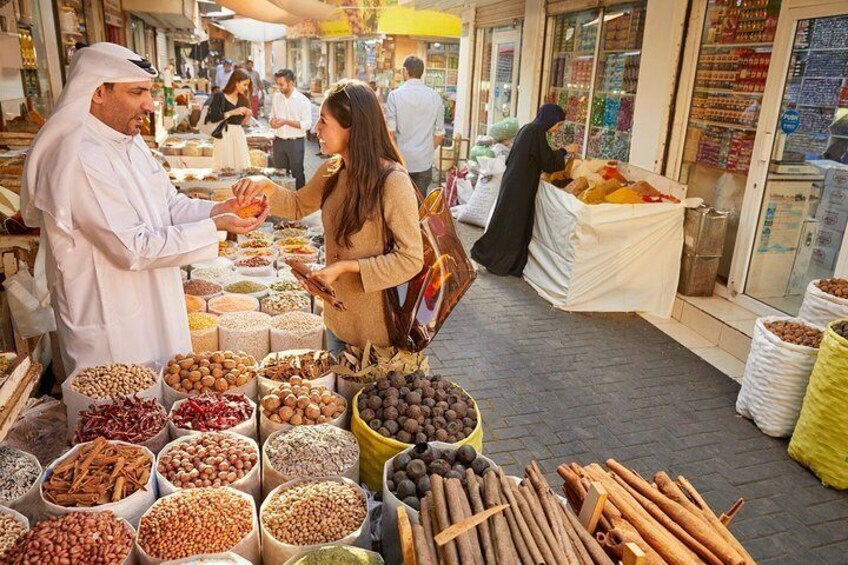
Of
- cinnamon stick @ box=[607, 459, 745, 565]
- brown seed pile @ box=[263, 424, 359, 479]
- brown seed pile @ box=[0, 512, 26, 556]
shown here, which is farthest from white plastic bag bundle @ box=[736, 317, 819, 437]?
brown seed pile @ box=[0, 512, 26, 556]

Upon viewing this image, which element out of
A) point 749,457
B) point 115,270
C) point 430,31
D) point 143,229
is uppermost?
point 430,31

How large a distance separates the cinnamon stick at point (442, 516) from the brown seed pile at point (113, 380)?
55.3 inches

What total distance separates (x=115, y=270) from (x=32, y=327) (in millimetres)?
978

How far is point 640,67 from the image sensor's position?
6.91 meters

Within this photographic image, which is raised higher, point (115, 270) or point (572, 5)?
A: point (572, 5)

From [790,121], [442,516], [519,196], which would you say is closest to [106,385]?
[442,516]

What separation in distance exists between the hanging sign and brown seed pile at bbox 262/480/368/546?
17.0 ft

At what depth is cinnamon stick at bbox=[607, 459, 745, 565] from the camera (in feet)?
5.51

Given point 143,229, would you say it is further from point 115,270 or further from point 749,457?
point 749,457

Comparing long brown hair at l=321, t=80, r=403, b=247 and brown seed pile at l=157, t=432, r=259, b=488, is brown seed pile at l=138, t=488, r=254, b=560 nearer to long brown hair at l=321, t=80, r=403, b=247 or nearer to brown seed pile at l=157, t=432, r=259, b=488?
brown seed pile at l=157, t=432, r=259, b=488

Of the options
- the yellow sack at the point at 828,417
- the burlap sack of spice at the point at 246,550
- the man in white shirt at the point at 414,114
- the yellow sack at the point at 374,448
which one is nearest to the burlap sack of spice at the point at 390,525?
the yellow sack at the point at 374,448

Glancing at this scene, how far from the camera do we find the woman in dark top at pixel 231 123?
288 inches

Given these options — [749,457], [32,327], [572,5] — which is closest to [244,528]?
[32,327]

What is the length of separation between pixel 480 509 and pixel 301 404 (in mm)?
982
